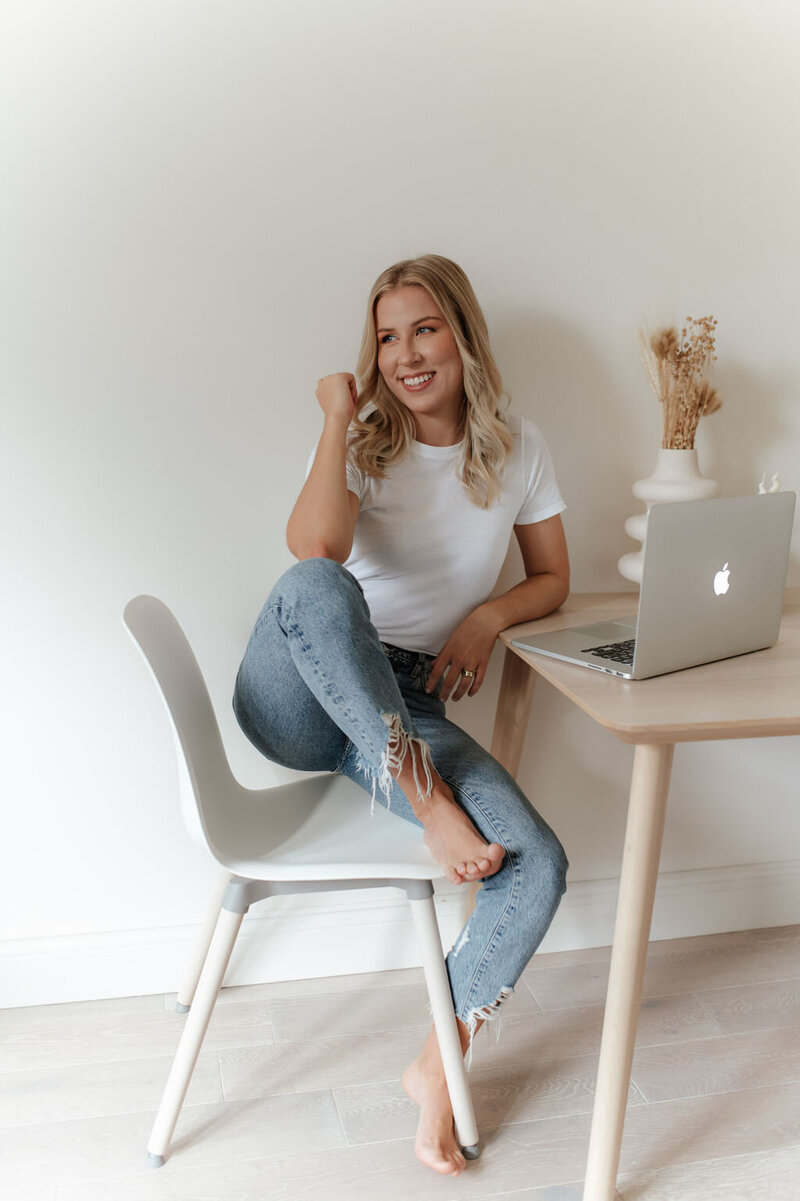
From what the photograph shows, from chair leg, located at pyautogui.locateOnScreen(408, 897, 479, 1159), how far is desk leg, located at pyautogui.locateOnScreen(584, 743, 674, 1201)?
0.18m

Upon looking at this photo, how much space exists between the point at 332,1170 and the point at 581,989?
0.62m

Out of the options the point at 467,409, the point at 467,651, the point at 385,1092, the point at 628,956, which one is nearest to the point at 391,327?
the point at 467,409

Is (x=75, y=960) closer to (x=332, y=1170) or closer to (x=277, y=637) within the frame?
(x=332, y=1170)

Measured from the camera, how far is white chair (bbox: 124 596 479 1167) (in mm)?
1327

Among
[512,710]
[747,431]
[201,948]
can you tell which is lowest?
[201,948]

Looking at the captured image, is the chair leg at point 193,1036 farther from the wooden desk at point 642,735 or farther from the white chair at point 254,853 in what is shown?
the wooden desk at point 642,735

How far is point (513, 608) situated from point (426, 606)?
15 cm

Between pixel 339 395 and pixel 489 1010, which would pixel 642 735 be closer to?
pixel 489 1010

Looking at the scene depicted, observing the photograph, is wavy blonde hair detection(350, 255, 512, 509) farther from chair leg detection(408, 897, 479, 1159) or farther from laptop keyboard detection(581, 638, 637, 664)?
chair leg detection(408, 897, 479, 1159)

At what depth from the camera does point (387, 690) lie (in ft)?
4.34

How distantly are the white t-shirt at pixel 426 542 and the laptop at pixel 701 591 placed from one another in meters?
0.21

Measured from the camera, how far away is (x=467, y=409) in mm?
1680

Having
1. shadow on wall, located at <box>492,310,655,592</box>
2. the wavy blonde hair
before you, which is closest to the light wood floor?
shadow on wall, located at <box>492,310,655,592</box>

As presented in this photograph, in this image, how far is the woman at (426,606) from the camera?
1.33m
